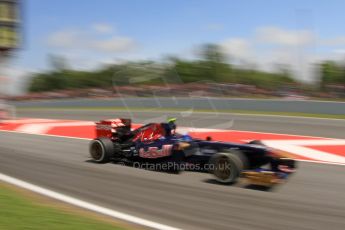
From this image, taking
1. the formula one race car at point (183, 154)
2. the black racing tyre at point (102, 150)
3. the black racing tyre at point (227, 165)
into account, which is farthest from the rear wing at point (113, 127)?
the black racing tyre at point (227, 165)

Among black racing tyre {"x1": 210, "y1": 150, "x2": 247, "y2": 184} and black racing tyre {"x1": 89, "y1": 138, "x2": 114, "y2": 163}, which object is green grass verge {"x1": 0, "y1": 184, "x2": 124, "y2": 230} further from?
black racing tyre {"x1": 89, "y1": 138, "x2": 114, "y2": 163}

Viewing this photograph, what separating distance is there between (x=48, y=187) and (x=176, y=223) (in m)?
2.62

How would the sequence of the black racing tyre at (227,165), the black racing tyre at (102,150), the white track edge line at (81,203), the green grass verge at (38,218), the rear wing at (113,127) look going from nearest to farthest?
1. the green grass verge at (38,218)
2. the white track edge line at (81,203)
3. the black racing tyre at (227,165)
4. the black racing tyre at (102,150)
5. the rear wing at (113,127)

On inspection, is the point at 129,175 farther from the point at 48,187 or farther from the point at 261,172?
the point at 261,172

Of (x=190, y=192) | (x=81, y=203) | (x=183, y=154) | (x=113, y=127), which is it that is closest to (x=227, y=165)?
(x=190, y=192)

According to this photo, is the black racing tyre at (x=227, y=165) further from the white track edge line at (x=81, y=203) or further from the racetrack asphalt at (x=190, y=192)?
the white track edge line at (x=81, y=203)

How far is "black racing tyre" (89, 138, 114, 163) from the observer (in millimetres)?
8492

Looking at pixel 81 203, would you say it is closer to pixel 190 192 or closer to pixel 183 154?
pixel 190 192

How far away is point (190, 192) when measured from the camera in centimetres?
642

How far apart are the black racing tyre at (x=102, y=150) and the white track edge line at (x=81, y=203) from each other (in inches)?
65.8

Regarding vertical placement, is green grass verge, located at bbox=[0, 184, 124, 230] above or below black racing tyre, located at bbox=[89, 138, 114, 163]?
below

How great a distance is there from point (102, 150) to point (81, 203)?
8.56ft

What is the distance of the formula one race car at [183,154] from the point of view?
22.0 feet

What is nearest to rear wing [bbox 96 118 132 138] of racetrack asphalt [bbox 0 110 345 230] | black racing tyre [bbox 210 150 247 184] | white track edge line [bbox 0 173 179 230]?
racetrack asphalt [bbox 0 110 345 230]
